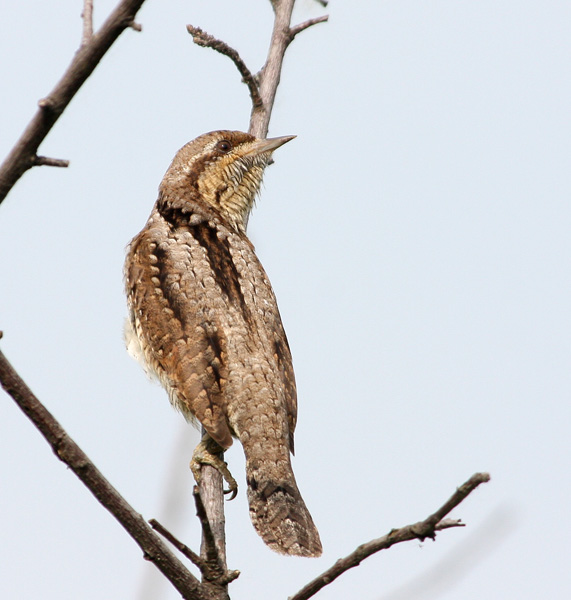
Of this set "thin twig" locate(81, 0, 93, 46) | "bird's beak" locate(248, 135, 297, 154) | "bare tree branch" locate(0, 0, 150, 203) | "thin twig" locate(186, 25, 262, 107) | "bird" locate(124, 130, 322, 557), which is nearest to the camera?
"bare tree branch" locate(0, 0, 150, 203)

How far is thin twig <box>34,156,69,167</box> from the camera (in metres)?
2.53

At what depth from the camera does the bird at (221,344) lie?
15.8 ft

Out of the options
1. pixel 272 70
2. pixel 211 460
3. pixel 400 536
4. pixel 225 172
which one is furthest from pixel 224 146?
pixel 400 536

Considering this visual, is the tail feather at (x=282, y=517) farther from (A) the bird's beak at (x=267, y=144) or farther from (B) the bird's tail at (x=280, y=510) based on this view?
(A) the bird's beak at (x=267, y=144)

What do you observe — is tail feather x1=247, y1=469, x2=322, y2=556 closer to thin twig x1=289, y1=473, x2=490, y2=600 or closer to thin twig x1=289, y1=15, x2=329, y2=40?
thin twig x1=289, y1=473, x2=490, y2=600

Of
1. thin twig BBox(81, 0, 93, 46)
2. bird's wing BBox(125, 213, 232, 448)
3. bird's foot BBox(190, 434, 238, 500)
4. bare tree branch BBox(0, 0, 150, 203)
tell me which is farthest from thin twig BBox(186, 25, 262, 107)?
bare tree branch BBox(0, 0, 150, 203)

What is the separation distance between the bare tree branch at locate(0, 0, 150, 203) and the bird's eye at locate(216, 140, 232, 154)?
4107mm

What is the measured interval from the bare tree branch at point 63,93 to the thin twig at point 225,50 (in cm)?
369

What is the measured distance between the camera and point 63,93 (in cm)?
248

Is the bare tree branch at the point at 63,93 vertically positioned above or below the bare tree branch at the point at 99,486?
above

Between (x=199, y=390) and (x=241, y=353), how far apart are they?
34cm

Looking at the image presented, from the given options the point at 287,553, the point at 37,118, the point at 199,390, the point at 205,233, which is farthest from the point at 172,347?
the point at 37,118

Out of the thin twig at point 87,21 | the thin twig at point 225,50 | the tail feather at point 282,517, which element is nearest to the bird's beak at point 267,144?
the thin twig at point 225,50

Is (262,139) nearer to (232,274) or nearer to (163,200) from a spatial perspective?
(163,200)
